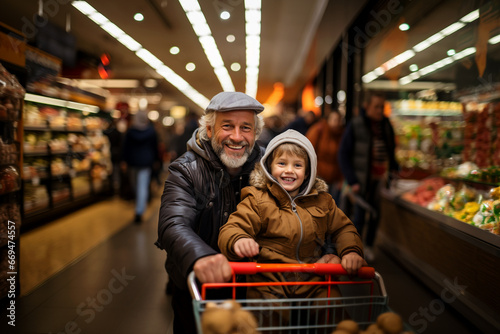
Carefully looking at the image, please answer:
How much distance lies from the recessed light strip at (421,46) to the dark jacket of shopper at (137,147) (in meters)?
4.45

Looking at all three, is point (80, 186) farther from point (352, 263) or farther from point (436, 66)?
point (352, 263)

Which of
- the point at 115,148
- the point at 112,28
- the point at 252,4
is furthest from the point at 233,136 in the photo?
the point at 115,148

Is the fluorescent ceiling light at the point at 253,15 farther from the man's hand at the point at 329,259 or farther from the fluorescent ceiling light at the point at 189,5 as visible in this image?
the man's hand at the point at 329,259

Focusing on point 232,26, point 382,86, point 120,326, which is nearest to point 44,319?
point 120,326

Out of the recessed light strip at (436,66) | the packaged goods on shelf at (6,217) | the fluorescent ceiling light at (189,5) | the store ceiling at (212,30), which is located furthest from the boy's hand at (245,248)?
the recessed light strip at (436,66)

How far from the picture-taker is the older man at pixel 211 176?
6.21 feet

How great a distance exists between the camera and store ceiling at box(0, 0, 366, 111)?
3320 millimetres

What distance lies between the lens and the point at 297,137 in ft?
6.15

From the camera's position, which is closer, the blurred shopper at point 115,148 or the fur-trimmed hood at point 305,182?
the fur-trimmed hood at point 305,182

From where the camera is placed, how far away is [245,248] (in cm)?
159

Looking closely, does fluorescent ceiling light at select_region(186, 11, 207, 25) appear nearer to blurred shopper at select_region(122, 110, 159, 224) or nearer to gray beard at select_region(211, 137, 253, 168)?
gray beard at select_region(211, 137, 253, 168)

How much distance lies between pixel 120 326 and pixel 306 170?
1931 millimetres

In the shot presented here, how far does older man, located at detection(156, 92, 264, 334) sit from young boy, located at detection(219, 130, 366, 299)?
0.17m

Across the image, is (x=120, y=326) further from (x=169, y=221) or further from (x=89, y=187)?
(x=89, y=187)
